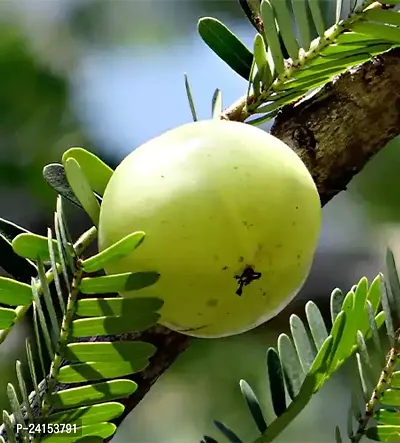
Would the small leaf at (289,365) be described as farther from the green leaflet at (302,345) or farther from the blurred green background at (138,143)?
the blurred green background at (138,143)

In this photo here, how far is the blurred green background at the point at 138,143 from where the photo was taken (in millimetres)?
1017

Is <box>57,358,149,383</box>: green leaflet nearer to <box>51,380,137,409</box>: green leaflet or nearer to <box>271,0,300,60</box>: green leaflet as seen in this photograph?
<box>51,380,137,409</box>: green leaflet

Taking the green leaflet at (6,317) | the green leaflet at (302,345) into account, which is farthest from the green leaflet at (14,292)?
the green leaflet at (302,345)

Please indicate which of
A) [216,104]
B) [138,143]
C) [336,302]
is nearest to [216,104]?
[216,104]

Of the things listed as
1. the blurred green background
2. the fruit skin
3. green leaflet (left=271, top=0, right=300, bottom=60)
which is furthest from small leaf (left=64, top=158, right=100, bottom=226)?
the blurred green background

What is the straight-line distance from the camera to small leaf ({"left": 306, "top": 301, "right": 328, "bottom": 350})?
11.6 inches

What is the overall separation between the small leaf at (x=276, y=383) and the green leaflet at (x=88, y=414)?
0.22ft

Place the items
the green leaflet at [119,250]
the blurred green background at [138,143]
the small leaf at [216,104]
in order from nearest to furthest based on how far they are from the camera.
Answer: the green leaflet at [119,250], the small leaf at [216,104], the blurred green background at [138,143]

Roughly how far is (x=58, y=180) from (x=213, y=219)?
8 centimetres

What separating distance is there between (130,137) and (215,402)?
50cm

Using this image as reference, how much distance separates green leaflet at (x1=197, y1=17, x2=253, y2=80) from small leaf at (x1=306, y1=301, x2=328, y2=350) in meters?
0.11

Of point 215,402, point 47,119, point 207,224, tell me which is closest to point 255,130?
point 207,224

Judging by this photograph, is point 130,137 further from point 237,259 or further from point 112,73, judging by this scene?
point 237,259

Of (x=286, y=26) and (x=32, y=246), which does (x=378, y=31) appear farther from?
(x=32, y=246)
